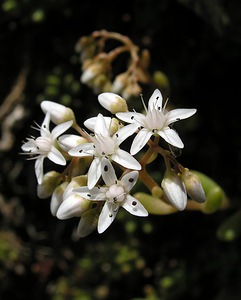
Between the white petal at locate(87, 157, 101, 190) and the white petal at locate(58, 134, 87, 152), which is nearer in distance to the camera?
the white petal at locate(87, 157, 101, 190)

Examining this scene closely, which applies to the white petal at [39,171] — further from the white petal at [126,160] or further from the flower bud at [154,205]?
the flower bud at [154,205]

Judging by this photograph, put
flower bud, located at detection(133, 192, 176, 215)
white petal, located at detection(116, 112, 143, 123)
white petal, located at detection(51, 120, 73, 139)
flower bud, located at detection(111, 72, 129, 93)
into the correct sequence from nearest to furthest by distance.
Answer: white petal, located at detection(116, 112, 143, 123)
white petal, located at detection(51, 120, 73, 139)
flower bud, located at detection(133, 192, 176, 215)
flower bud, located at detection(111, 72, 129, 93)

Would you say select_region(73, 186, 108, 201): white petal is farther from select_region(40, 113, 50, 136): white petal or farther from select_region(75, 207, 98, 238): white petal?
select_region(40, 113, 50, 136): white petal

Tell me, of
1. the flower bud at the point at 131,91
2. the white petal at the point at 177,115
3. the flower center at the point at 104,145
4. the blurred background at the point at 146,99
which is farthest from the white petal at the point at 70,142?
the blurred background at the point at 146,99

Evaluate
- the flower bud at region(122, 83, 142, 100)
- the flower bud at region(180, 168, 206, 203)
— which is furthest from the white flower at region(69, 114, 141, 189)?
the flower bud at region(122, 83, 142, 100)

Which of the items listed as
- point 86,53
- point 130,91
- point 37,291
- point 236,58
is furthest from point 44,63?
point 37,291

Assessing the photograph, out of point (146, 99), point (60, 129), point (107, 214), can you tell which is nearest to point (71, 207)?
point (107, 214)

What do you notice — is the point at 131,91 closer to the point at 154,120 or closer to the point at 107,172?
the point at 154,120
